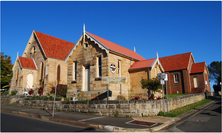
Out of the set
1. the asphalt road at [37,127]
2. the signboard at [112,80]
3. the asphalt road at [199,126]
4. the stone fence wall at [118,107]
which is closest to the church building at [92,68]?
the signboard at [112,80]

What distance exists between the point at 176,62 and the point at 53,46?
91.9 ft

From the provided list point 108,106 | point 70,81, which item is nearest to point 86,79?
point 70,81

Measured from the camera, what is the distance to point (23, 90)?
28.7m

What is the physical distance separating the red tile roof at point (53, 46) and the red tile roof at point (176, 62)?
2362 centimetres

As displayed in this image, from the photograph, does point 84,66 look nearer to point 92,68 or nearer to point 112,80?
point 92,68

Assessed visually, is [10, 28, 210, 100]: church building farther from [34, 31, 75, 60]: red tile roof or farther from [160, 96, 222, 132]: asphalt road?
[160, 96, 222, 132]: asphalt road

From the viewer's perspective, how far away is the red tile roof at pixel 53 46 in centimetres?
3177

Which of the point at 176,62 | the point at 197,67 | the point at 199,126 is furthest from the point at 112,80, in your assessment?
the point at 197,67

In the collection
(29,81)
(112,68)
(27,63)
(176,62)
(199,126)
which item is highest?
(176,62)

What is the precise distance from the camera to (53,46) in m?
33.7

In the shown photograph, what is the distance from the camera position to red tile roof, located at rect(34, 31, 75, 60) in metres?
31.8

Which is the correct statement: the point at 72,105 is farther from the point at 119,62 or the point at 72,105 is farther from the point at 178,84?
the point at 178,84

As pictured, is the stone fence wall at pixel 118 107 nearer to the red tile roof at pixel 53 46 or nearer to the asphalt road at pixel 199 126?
the asphalt road at pixel 199 126

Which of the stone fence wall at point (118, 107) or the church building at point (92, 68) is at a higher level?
the church building at point (92, 68)
